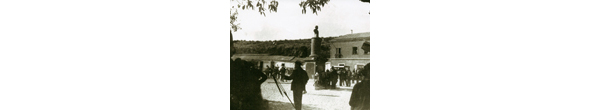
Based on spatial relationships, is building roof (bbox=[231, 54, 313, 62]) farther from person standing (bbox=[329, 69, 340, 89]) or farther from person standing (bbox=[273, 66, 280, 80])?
person standing (bbox=[329, 69, 340, 89])

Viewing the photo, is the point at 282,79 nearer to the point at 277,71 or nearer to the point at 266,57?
the point at 277,71

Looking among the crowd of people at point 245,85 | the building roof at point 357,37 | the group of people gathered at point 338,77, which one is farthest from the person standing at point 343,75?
the crowd of people at point 245,85

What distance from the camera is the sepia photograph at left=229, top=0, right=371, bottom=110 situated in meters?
4.68

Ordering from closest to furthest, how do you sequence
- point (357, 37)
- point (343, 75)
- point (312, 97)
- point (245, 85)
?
point (357, 37), point (343, 75), point (312, 97), point (245, 85)

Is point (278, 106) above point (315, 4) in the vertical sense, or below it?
below

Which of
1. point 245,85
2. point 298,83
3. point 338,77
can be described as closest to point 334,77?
point 338,77

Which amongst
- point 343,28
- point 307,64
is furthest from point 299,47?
point 343,28

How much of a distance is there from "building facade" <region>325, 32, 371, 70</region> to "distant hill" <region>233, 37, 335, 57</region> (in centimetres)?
7

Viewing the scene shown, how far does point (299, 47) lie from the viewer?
490 centimetres

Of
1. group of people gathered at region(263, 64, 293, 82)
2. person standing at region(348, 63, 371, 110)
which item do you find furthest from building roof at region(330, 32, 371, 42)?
group of people gathered at region(263, 64, 293, 82)

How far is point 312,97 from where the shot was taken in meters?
4.86

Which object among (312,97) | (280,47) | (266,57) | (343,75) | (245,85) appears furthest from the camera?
(245,85)

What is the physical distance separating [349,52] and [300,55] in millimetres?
492

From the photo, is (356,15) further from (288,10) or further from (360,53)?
A: (288,10)
